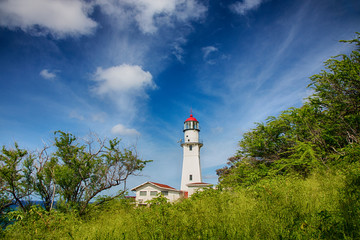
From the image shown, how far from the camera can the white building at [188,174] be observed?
994 inches

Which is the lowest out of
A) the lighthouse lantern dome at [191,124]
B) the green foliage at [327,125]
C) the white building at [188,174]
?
the green foliage at [327,125]

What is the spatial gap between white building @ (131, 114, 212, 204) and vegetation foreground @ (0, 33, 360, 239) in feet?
48.9

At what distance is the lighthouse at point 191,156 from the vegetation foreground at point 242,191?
49.2ft

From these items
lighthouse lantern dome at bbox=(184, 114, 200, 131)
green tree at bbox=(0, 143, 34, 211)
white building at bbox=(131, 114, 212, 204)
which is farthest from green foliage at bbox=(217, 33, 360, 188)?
lighthouse lantern dome at bbox=(184, 114, 200, 131)

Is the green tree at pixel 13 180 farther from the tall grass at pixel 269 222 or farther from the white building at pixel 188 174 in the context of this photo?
the white building at pixel 188 174

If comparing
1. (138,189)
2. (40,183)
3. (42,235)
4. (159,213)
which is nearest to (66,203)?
(40,183)

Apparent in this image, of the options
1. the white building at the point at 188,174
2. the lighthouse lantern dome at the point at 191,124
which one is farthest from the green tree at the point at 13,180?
the lighthouse lantern dome at the point at 191,124

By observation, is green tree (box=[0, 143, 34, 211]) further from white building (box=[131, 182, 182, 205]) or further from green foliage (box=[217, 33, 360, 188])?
white building (box=[131, 182, 182, 205])

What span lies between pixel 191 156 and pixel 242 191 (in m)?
21.2

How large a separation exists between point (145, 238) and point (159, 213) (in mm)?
1093

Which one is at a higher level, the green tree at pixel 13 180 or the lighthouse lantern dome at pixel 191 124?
the lighthouse lantern dome at pixel 191 124

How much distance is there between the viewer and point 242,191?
6.61 metres

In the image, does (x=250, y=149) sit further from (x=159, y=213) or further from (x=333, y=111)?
(x=159, y=213)

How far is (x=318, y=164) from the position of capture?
743 cm
